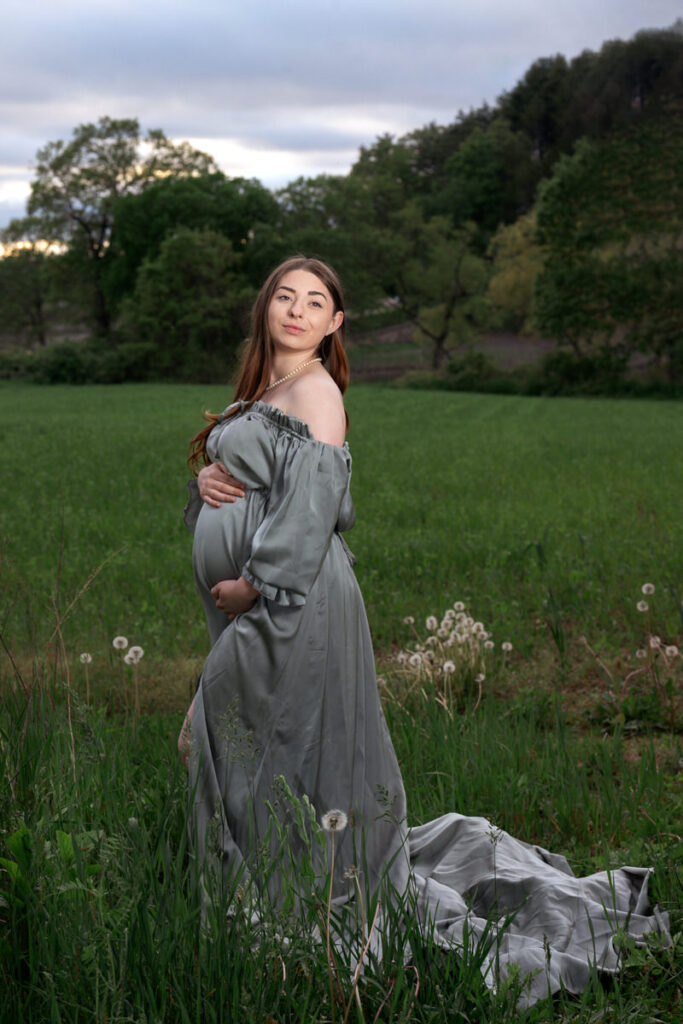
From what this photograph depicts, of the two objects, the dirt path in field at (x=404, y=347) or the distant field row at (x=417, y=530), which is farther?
the dirt path in field at (x=404, y=347)

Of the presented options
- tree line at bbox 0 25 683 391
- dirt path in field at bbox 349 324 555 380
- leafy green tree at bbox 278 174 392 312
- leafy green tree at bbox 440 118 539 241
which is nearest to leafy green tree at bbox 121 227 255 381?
Answer: tree line at bbox 0 25 683 391

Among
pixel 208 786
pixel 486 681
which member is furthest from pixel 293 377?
pixel 486 681

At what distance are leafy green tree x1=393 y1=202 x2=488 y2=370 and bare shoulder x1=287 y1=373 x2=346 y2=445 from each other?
56769mm

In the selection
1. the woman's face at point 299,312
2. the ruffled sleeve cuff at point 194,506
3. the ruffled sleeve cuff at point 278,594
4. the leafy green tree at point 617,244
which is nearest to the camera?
the ruffled sleeve cuff at point 278,594

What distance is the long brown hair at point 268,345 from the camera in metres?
3.49

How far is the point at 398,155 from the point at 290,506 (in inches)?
3210

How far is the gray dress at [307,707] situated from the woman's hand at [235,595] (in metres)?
0.04

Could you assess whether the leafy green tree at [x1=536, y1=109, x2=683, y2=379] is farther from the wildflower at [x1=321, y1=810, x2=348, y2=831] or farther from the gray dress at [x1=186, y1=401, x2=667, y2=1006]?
the wildflower at [x1=321, y1=810, x2=348, y2=831]

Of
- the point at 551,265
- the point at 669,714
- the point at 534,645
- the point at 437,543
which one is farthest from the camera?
the point at 551,265

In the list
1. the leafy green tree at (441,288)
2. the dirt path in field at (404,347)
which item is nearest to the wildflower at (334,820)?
the dirt path in field at (404,347)

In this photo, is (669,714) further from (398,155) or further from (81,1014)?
(398,155)

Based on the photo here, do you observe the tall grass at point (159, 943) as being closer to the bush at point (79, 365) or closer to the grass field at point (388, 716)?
the grass field at point (388, 716)

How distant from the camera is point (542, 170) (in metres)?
76.6

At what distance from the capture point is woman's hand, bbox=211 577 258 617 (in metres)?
3.16
